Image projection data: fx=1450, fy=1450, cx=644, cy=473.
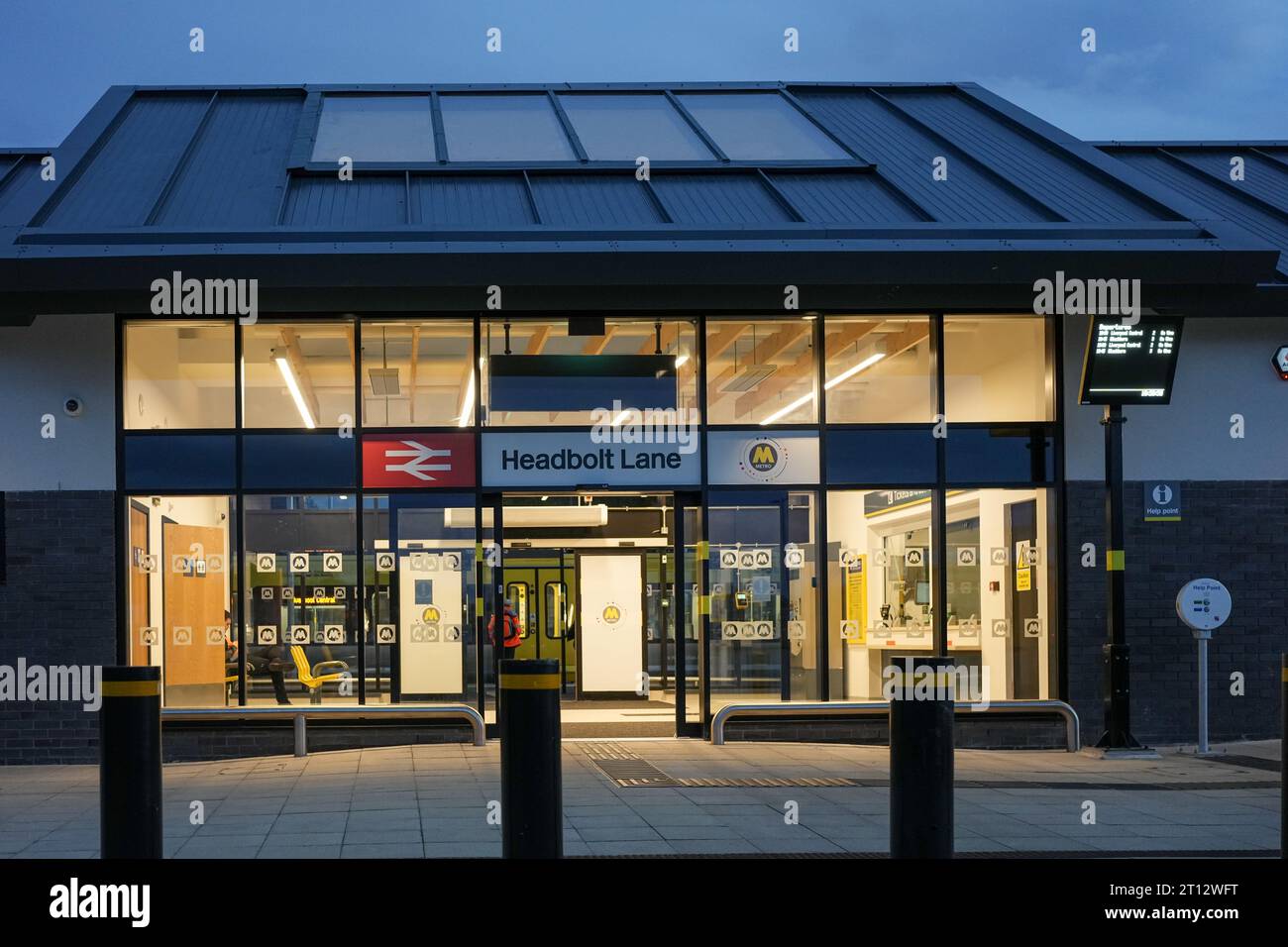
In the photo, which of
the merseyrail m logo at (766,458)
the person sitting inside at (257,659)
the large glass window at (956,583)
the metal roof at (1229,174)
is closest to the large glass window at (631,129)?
the merseyrail m logo at (766,458)

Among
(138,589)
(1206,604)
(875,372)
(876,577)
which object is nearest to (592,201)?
(875,372)

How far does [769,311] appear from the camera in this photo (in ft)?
47.1

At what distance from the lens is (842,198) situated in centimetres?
1470

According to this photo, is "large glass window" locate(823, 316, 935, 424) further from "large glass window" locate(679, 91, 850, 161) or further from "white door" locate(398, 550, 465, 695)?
"white door" locate(398, 550, 465, 695)

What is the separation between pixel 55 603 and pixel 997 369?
929 cm

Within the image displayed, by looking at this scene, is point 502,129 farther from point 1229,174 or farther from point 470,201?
point 1229,174

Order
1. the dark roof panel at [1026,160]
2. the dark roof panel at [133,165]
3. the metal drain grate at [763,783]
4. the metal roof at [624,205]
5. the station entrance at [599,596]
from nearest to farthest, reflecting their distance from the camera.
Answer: the metal drain grate at [763,783], the metal roof at [624,205], the dark roof panel at [133,165], the dark roof panel at [1026,160], the station entrance at [599,596]

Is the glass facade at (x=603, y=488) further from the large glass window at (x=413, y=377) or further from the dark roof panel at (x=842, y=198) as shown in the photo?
the dark roof panel at (x=842, y=198)

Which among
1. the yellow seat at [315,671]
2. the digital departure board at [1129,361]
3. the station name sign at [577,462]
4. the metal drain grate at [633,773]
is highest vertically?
the digital departure board at [1129,361]

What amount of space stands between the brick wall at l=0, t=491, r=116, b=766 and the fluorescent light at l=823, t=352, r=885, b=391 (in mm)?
6979

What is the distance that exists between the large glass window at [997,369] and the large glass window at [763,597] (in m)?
1.84

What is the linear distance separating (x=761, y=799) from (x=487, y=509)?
209 inches

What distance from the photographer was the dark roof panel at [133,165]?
1345cm
